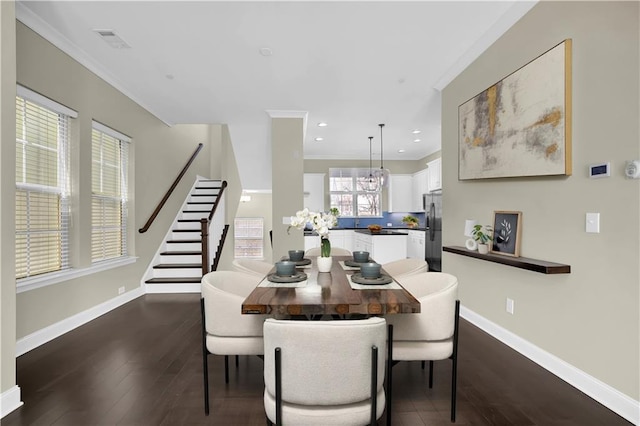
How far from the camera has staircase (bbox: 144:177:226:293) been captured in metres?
5.12

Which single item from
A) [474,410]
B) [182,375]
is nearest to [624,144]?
[474,410]

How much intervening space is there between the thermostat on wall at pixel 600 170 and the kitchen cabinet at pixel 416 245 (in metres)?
5.08

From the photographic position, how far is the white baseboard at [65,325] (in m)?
2.93

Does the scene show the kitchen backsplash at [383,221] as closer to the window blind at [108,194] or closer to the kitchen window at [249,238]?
the kitchen window at [249,238]

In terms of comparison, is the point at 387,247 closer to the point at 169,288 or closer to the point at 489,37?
the point at 169,288

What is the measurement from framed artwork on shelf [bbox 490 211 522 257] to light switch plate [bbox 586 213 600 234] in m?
0.65

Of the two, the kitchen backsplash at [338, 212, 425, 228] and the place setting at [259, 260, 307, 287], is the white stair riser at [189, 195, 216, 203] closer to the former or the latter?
the kitchen backsplash at [338, 212, 425, 228]

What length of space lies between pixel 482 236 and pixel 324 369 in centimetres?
249

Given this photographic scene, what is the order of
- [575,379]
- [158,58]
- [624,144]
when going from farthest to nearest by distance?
[158,58]
[575,379]
[624,144]

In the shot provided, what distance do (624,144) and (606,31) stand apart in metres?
0.73

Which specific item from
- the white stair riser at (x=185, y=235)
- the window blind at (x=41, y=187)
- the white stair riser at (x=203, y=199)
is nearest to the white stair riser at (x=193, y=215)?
the white stair riser at (x=203, y=199)

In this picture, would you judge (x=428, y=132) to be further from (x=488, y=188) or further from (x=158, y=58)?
(x=158, y=58)

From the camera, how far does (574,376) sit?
2.36 meters

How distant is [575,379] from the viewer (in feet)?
7.72
